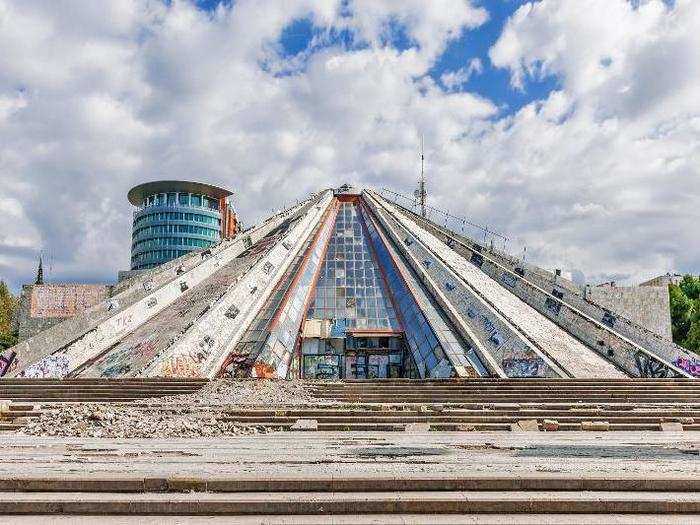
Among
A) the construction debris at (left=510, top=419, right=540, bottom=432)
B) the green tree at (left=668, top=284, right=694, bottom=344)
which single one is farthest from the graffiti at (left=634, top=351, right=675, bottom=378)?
the green tree at (left=668, top=284, right=694, bottom=344)

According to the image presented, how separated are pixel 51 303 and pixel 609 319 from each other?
27267mm

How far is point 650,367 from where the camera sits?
64.7 ft

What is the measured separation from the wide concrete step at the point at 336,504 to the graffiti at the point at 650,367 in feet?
51.1

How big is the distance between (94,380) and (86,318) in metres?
6.55

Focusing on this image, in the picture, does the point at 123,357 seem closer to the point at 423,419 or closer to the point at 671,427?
the point at 423,419

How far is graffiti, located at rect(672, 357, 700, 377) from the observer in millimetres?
20375

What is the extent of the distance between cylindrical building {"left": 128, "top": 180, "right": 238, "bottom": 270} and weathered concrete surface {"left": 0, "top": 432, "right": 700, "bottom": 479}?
6873cm

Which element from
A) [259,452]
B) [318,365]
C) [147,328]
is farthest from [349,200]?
[259,452]

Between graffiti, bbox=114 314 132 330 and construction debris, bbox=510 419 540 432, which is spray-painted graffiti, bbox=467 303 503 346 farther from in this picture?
graffiti, bbox=114 314 132 330

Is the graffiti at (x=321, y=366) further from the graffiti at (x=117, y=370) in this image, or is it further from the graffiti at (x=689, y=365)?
the graffiti at (x=689, y=365)

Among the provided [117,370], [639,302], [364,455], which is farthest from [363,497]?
[639,302]

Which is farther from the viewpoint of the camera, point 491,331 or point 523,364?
point 491,331

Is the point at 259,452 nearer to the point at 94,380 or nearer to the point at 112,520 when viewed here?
the point at 112,520

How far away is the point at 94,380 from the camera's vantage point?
56.6 feet
